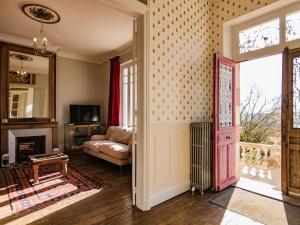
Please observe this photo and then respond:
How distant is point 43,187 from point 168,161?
211cm

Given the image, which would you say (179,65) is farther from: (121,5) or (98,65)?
(98,65)

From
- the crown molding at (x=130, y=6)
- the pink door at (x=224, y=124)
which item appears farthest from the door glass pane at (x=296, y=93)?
the crown molding at (x=130, y=6)

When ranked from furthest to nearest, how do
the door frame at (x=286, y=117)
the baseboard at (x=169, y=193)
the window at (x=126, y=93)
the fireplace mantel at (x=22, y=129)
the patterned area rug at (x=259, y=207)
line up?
the window at (x=126, y=93), the fireplace mantel at (x=22, y=129), the door frame at (x=286, y=117), the baseboard at (x=169, y=193), the patterned area rug at (x=259, y=207)

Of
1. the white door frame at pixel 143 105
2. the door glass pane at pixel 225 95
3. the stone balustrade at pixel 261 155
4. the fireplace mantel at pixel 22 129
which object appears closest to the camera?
the white door frame at pixel 143 105

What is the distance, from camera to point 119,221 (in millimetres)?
2127

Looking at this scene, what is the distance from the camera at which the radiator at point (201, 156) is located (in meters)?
2.84

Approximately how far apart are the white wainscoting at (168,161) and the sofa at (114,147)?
1209mm

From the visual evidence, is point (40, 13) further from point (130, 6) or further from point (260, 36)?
point (260, 36)

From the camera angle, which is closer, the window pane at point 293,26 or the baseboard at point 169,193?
the baseboard at point 169,193

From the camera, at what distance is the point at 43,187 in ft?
10.2

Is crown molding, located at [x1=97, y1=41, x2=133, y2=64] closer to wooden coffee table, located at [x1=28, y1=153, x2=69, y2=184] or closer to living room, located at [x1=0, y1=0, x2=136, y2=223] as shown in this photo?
living room, located at [x1=0, y1=0, x2=136, y2=223]

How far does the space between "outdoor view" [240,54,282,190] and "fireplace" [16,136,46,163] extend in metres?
4.94

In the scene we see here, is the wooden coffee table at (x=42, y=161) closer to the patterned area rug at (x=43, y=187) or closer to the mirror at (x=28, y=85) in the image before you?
the patterned area rug at (x=43, y=187)

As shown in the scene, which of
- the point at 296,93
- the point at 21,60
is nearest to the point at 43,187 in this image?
the point at 21,60
